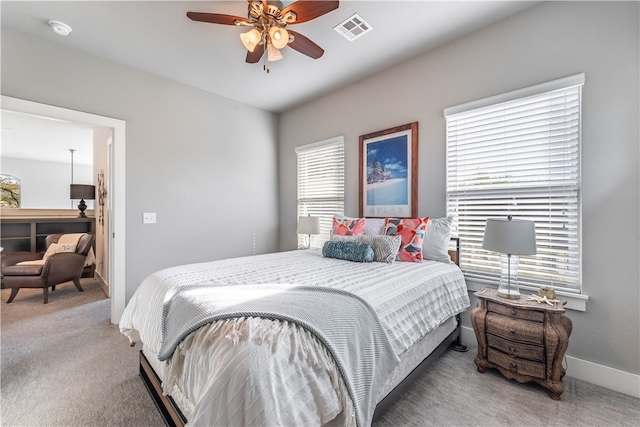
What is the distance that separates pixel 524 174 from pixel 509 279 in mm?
897

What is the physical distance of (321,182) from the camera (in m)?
4.02

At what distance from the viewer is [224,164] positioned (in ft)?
13.0

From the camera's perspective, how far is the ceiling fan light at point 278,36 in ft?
6.28

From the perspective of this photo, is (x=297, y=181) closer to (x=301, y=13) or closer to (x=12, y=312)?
(x=301, y=13)

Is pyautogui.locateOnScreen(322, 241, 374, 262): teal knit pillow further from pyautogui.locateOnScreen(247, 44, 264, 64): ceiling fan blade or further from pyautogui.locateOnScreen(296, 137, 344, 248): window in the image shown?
pyautogui.locateOnScreen(247, 44, 264, 64): ceiling fan blade

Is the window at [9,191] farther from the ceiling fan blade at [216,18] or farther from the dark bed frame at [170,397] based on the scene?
the ceiling fan blade at [216,18]

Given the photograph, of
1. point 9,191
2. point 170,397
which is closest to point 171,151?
point 170,397

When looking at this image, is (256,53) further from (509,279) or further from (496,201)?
(509,279)

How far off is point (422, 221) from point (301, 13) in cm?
195

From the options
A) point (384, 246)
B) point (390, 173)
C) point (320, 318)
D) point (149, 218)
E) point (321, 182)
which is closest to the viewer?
point (320, 318)

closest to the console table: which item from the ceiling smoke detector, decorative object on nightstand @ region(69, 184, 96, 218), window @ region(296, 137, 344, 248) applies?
decorative object on nightstand @ region(69, 184, 96, 218)

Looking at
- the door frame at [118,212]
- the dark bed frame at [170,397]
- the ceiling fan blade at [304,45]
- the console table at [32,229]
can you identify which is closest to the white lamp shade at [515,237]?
the dark bed frame at [170,397]

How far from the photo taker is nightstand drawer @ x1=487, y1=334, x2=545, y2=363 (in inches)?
71.9

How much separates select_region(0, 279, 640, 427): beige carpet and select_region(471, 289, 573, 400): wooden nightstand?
11 centimetres
